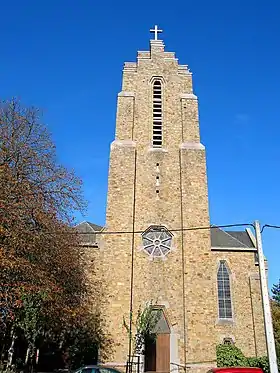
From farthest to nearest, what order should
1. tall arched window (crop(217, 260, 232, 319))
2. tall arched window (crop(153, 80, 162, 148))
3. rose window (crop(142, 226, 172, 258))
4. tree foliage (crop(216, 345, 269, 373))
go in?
tall arched window (crop(153, 80, 162, 148)), tall arched window (crop(217, 260, 232, 319)), rose window (crop(142, 226, 172, 258)), tree foliage (crop(216, 345, 269, 373))

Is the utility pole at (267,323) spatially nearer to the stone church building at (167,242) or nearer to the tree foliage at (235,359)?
the stone church building at (167,242)

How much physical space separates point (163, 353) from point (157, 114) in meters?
14.1

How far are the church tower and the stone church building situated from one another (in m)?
0.05

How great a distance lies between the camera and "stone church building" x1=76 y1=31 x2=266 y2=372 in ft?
64.1

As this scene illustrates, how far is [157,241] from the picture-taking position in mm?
21281

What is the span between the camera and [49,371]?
786 inches

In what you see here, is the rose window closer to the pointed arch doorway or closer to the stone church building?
the stone church building

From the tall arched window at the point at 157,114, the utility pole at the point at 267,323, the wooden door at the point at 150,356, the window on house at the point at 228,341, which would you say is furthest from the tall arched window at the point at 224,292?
the utility pole at the point at 267,323

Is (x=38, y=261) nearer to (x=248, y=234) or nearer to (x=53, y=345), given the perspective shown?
(x=53, y=345)

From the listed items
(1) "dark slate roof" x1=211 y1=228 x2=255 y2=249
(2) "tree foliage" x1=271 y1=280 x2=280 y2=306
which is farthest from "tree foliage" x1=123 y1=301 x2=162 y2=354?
(2) "tree foliage" x1=271 y1=280 x2=280 y2=306

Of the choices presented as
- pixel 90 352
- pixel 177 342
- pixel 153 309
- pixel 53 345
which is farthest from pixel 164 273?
Result: pixel 53 345

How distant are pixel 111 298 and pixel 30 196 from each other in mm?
7708

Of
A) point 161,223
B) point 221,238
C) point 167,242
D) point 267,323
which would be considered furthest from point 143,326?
point 221,238

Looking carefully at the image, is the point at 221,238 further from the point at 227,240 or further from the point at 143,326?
the point at 143,326
